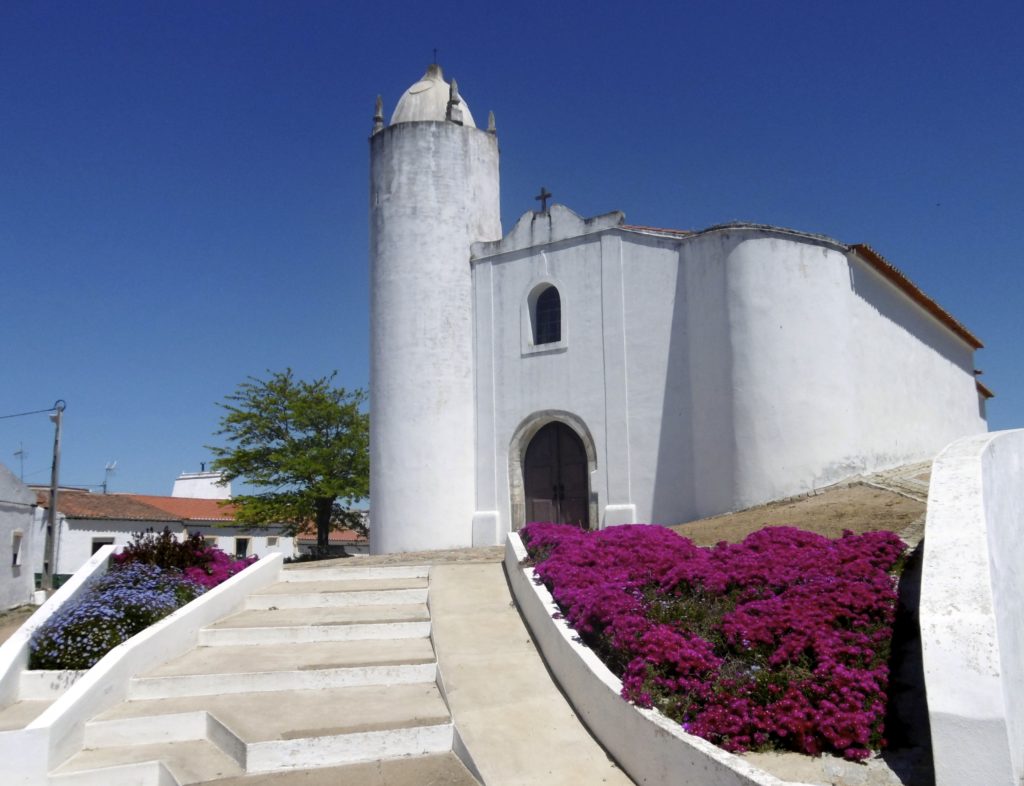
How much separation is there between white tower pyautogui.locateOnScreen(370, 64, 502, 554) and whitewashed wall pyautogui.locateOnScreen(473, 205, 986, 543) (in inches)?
19.1

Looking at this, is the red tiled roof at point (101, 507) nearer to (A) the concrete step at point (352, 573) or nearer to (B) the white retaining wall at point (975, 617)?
(A) the concrete step at point (352, 573)

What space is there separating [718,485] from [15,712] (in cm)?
1101

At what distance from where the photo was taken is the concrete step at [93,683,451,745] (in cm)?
677

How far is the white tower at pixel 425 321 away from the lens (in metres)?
17.8

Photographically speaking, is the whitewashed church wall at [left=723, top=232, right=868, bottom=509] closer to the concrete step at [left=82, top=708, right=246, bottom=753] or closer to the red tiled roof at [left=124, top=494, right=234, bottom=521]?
the concrete step at [left=82, top=708, right=246, bottom=753]

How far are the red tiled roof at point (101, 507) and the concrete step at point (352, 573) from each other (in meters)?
21.7

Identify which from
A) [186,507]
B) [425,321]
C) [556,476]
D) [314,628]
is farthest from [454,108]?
[186,507]

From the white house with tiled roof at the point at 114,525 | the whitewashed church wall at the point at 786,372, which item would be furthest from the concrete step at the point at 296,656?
the white house with tiled roof at the point at 114,525

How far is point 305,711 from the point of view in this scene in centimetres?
721

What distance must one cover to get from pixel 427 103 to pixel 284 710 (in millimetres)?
14952

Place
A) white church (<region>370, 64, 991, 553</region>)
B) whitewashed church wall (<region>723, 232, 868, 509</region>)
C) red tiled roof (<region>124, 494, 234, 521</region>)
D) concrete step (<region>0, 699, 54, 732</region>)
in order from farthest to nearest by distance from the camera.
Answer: red tiled roof (<region>124, 494, 234, 521</region>) < white church (<region>370, 64, 991, 553</region>) < whitewashed church wall (<region>723, 232, 868, 509</region>) < concrete step (<region>0, 699, 54, 732</region>)

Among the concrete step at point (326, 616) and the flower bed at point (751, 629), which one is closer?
the flower bed at point (751, 629)

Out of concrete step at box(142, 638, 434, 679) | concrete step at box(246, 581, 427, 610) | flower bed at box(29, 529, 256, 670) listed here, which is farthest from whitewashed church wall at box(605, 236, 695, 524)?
concrete step at box(142, 638, 434, 679)

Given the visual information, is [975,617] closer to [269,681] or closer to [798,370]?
[269,681]
